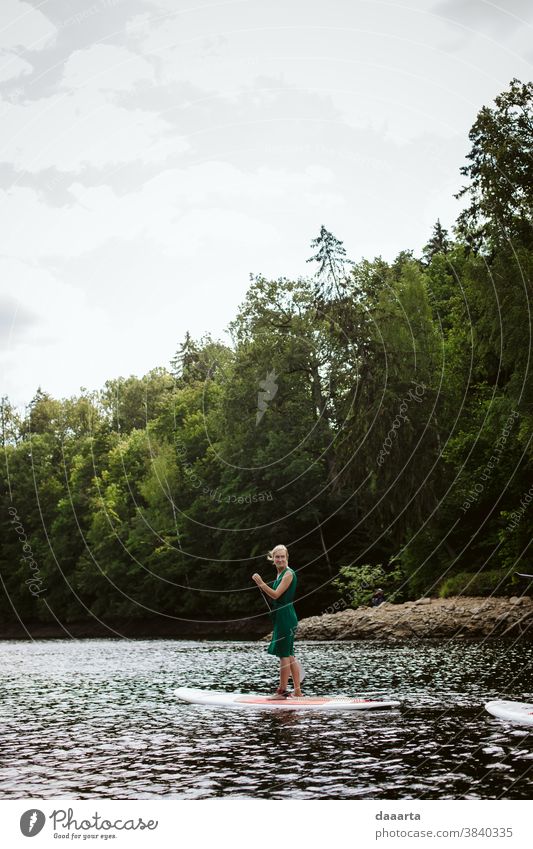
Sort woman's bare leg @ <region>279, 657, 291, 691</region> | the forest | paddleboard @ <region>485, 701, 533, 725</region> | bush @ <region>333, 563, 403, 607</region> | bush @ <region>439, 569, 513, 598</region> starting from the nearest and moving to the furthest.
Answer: paddleboard @ <region>485, 701, 533, 725</region>
woman's bare leg @ <region>279, 657, 291, 691</region>
the forest
bush @ <region>439, 569, 513, 598</region>
bush @ <region>333, 563, 403, 607</region>

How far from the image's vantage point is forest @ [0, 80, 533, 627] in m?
35.5

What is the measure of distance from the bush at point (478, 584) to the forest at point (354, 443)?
0.34 ft

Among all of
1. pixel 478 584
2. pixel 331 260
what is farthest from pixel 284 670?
pixel 331 260

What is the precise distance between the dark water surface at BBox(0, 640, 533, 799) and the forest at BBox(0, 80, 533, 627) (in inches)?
714

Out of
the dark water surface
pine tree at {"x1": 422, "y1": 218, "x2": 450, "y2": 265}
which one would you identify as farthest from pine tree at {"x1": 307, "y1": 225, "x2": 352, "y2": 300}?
the dark water surface

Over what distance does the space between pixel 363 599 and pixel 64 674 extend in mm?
25896

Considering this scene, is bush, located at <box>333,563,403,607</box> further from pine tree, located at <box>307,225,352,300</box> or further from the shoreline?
pine tree, located at <box>307,225,352,300</box>

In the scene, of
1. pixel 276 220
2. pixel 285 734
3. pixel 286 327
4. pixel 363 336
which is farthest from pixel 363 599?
pixel 285 734

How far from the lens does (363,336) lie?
51656 mm

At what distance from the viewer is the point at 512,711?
550 inches

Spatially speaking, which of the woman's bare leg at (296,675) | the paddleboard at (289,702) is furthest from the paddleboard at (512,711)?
the woman's bare leg at (296,675)

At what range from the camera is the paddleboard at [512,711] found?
13406 millimetres

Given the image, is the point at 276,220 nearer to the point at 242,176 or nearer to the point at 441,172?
the point at 242,176

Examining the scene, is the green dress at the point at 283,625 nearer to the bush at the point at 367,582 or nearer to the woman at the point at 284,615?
the woman at the point at 284,615
